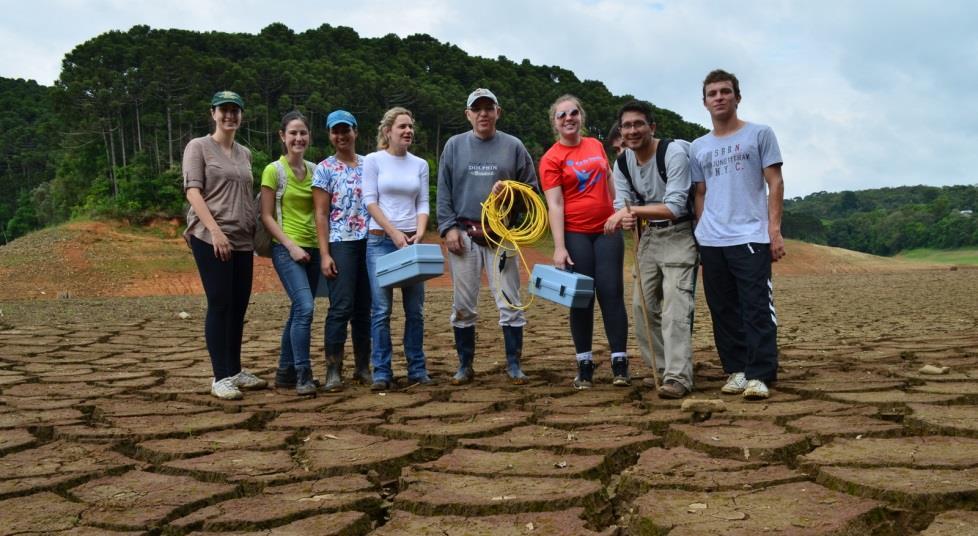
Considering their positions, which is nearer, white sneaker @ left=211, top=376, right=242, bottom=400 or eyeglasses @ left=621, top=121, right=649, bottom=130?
eyeglasses @ left=621, top=121, right=649, bottom=130

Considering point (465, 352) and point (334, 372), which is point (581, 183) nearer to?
point (465, 352)

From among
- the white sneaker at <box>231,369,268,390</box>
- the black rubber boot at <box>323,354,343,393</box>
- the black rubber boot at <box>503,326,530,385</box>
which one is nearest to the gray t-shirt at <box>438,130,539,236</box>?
the black rubber boot at <box>503,326,530,385</box>

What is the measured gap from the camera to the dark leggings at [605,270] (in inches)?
178

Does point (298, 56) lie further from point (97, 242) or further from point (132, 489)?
point (132, 489)

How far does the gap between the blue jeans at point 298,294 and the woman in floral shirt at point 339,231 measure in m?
0.12

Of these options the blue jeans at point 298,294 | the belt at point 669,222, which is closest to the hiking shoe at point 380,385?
the blue jeans at point 298,294

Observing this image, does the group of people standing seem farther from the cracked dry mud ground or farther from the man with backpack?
the cracked dry mud ground

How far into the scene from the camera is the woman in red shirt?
4.53 meters

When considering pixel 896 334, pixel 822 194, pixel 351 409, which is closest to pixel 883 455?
pixel 351 409

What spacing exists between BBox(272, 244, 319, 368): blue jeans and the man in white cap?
0.80 m

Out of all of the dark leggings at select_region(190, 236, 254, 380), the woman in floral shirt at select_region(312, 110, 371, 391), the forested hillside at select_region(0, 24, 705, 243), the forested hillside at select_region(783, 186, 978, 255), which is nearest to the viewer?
the dark leggings at select_region(190, 236, 254, 380)

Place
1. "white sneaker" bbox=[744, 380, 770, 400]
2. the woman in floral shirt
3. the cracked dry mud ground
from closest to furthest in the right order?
1. the cracked dry mud ground
2. "white sneaker" bbox=[744, 380, 770, 400]
3. the woman in floral shirt

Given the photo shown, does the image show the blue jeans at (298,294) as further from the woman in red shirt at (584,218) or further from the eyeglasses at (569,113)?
the eyeglasses at (569,113)

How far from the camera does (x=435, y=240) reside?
107 ft
